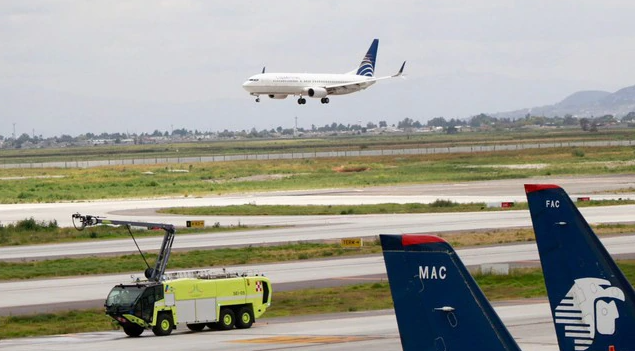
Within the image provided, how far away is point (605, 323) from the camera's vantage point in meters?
15.7

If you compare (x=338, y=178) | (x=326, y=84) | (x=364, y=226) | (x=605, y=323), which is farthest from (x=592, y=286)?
(x=326, y=84)

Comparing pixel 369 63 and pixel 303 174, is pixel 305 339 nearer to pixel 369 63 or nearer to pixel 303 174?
pixel 303 174

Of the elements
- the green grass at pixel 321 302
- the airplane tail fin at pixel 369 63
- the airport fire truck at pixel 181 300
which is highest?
the airplane tail fin at pixel 369 63

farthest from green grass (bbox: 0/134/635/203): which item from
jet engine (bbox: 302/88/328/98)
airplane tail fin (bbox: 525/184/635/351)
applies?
airplane tail fin (bbox: 525/184/635/351)

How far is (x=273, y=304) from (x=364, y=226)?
33.9 meters

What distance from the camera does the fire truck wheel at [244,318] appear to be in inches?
1447

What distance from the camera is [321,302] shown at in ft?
140

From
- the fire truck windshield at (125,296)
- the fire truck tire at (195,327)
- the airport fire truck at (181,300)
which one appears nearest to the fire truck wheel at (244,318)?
the airport fire truck at (181,300)

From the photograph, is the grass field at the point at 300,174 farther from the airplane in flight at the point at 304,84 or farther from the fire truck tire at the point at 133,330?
the fire truck tire at the point at 133,330

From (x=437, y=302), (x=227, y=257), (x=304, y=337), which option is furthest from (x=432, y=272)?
(x=227, y=257)

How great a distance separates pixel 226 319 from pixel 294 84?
385 ft

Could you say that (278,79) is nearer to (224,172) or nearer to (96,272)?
(224,172)

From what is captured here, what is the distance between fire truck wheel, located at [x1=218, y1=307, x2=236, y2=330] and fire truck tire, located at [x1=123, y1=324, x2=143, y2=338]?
95.0 inches

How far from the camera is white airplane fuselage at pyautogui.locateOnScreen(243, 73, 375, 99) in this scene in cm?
14812
